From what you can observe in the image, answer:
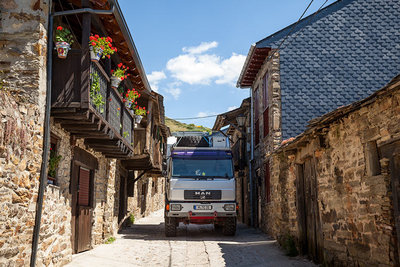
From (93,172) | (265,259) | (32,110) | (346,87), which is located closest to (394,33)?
(346,87)

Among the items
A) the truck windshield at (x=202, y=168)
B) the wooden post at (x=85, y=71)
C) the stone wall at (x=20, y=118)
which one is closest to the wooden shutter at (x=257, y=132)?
the truck windshield at (x=202, y=168)

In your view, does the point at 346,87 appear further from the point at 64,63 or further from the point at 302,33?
the point at 64,63

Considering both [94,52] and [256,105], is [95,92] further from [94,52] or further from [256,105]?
[256,105]

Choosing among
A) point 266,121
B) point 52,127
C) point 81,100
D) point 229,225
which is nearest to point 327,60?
point 266,121

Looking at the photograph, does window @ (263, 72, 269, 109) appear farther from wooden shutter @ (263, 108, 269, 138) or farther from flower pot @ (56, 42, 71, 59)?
flower pot @ (56, 42, 71, 59)

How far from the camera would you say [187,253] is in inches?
369

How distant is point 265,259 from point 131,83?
6891mm

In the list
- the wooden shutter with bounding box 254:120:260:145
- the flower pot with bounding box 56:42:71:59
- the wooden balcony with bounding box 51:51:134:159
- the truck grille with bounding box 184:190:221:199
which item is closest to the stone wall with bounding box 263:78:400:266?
the wooden balcony with bounding box 51:51:134:159

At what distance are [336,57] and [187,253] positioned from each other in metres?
7.91

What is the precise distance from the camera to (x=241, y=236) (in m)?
13.0

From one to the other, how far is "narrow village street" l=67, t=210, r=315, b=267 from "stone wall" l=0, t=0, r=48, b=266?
7.19 ft

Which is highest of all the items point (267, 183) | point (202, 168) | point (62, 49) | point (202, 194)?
point (62, 49)

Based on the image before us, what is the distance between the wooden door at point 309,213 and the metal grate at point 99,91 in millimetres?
4303

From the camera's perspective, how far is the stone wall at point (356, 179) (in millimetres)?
5172
